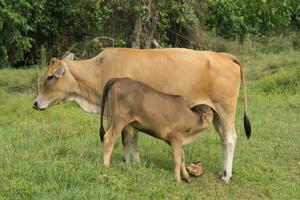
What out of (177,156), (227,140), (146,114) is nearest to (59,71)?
(146,114)

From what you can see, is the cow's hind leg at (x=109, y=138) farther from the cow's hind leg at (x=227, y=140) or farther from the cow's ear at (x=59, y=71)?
the cow's hind leg at (x=227, y=140)

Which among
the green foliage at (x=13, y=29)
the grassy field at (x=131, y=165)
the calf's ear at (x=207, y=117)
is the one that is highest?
the calf's ear at (x=207, y=117)

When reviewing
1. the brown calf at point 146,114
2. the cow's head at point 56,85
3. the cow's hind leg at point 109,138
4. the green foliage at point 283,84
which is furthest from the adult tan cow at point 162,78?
the green foliage at point 283,84

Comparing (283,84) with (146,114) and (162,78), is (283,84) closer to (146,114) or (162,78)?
(162,78)

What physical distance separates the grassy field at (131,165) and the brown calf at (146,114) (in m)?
0.35

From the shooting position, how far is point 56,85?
7781 millimetres

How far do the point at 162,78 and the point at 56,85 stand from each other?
1.33m

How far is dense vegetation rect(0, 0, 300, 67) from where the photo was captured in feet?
56.8

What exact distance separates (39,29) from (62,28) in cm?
77

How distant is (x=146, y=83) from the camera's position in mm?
7586

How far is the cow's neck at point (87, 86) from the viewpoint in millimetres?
7773

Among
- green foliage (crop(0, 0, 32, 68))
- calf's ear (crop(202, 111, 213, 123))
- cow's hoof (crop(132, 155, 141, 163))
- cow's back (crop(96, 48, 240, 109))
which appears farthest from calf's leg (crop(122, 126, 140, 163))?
green foliage (crop(0, 0, 32, 68))

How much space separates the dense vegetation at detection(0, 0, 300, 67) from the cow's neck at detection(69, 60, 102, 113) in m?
7.70

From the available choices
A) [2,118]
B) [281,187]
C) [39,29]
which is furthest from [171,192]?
[39,29]
